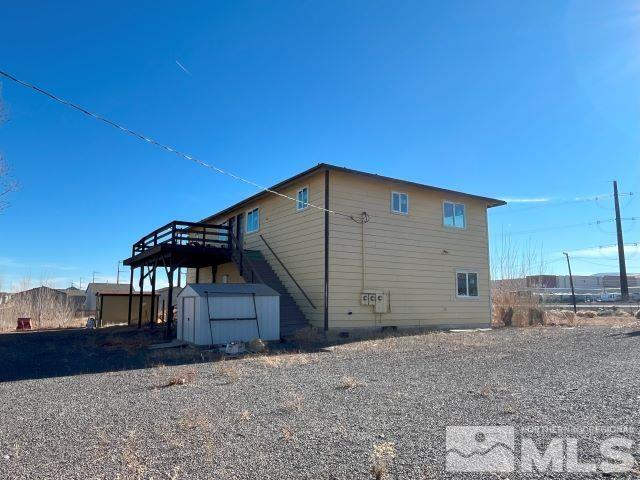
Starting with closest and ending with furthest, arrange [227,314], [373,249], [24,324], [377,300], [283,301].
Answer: [227,314]
[377,300]
[283,301]
[373,249]
[24,324]

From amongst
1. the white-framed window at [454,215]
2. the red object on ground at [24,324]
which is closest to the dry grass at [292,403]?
the white-framed window at [454,215]

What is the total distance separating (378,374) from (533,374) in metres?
2.45

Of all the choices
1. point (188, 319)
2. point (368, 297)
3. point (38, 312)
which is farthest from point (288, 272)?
point (38, 312)

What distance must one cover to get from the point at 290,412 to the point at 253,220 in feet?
49.2

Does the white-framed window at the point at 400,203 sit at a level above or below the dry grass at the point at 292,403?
above

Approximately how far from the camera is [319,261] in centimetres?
1476

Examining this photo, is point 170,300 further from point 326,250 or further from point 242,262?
point 326,250

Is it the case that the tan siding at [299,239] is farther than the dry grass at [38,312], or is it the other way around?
the dry grass at [38,312]

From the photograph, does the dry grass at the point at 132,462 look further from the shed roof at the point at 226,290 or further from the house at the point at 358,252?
the house at the point at 358,252

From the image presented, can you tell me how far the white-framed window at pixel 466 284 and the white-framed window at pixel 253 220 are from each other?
8218 mm

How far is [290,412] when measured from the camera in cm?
527

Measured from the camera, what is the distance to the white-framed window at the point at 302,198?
52.1 feet

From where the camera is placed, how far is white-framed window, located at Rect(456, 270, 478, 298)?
17.9 metres

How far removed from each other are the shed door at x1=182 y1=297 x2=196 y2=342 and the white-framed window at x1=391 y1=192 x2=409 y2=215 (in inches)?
294
